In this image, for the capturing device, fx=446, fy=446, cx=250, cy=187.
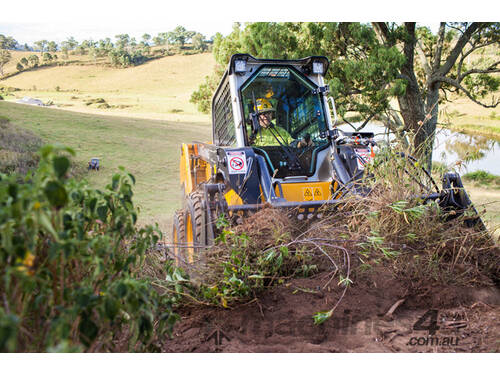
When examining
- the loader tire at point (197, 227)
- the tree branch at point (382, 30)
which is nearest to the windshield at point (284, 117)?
the loader tire at point (197, 227)

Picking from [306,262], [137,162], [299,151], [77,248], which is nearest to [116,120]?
[137,162]

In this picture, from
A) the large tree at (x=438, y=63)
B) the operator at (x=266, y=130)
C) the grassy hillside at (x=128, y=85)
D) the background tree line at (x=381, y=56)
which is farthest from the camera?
the grassy hillside at (x=128, y=85)

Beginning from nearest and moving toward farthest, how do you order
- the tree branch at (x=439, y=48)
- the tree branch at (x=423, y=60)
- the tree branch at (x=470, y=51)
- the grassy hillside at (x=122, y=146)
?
the grassy hillside at (x=122, y=146) < the tree branch at (x=470, y=51) < the tree branch at (x=439, y=48) < the tree branch at (x=423, y=60)

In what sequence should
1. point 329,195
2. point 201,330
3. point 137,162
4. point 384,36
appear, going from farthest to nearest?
1. point 137,162
2. point 384,36
3. point 329,195
4. point 201,330

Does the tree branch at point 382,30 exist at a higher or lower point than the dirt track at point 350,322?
higher

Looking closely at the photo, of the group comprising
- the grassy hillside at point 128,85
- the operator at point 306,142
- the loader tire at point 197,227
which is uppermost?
the grassy hillside at point 128,85

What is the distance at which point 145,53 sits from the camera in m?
15.1

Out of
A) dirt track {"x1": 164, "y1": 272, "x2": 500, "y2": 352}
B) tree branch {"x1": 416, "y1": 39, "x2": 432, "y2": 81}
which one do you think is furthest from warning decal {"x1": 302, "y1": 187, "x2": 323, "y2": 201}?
tree branch {"x1": 416, "y1": 39, "x2": 432, "y2": 81}

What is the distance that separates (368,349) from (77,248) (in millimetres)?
1894

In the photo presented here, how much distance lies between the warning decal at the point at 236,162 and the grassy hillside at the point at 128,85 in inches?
336

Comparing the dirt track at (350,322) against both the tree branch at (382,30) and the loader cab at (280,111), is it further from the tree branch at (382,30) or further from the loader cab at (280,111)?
the tree branch at (382,30)

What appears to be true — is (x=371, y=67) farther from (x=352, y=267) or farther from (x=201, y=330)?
(x=201, y=330)

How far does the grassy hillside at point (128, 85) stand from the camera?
485 inches

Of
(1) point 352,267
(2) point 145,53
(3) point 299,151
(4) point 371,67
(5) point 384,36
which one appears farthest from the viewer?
(2) point 145,53
